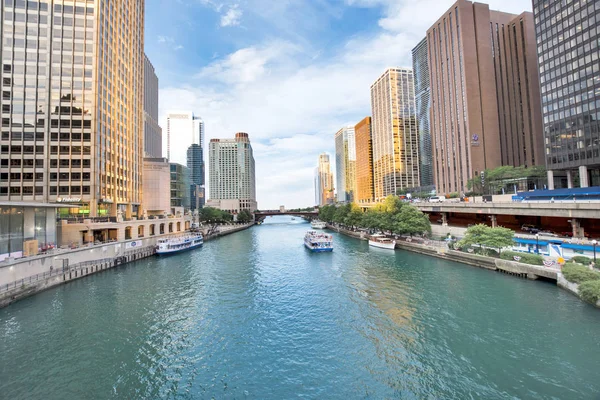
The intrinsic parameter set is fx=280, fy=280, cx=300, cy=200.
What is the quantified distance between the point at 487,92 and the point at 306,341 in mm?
166623

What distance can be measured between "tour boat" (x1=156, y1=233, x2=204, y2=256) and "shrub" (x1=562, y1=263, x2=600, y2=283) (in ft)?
273

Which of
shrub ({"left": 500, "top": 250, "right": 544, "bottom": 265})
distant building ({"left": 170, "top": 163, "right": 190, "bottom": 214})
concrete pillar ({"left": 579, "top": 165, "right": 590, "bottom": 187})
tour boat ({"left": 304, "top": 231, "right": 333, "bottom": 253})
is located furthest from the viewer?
distant building ({"left": 170, "top": 163, "right": 190, "bottom": 214})

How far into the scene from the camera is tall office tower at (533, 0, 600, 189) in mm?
82625

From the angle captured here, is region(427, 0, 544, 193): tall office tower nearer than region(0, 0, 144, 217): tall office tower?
No

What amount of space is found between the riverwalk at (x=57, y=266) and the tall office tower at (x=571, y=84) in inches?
5209

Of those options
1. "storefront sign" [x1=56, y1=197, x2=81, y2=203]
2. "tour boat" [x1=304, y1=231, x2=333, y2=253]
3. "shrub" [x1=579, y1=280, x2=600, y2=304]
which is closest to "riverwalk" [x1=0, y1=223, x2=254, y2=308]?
"storefront sign" [x1=56, y1=197, x2=81, y2=203]

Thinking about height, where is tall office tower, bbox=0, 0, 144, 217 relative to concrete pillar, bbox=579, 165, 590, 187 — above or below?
above

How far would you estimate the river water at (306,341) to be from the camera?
19828mm

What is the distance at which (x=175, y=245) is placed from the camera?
81.7 meters

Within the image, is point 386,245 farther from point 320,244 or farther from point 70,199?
point 70,199

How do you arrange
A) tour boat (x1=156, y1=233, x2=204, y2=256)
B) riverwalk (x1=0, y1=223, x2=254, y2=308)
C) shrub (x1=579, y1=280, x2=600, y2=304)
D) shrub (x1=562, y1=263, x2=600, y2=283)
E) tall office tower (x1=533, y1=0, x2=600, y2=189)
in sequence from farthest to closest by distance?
tall office tower (x1=533, y1=0, x2=600, y2=189), tour boat (x1=156, y1=233, x2=204, y2=256), riverwalk (x1=0, y1=223, x2=254, y2=308), shrub (x1=562, y1=263, x2=600, y2=283), shrub (x1=579, y1=280, x2=600, y2=304)

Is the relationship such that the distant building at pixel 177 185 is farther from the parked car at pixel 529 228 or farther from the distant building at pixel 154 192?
the parked car at pixel 529 228

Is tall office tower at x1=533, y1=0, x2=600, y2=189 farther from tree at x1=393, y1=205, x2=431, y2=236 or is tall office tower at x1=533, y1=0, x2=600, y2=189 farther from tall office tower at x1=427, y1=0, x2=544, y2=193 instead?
tree at x1=393, y1=205, x2=431, y2=236

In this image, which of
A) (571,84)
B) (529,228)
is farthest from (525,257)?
Result: (571,84)
